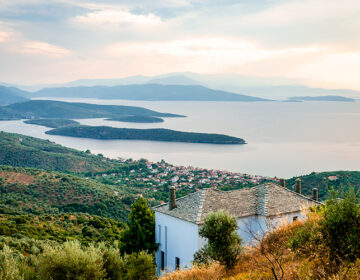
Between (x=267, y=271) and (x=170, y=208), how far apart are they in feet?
26.8

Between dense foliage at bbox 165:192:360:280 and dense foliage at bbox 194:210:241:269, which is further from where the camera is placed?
dense foliage at bbox 194:210:241:269

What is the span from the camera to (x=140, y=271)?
967 cm

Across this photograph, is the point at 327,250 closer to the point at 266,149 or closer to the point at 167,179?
the point at 167,179

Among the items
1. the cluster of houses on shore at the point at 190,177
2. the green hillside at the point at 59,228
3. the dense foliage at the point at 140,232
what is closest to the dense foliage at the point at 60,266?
the dense foliage at the point at 140,232

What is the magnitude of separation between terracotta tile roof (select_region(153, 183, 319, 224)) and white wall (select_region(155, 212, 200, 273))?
261 millimetres

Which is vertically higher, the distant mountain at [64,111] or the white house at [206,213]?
the distant mountain at [64,111]

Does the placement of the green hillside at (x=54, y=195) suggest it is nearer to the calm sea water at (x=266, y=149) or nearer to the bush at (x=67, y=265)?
the bush at (x=67, y=265)

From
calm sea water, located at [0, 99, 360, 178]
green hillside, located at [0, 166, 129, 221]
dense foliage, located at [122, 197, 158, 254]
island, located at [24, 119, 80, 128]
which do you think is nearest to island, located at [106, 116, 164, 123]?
calm sea water, located at [0, 99, 360, 178]

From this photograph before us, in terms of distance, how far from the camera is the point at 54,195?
32.7 meters

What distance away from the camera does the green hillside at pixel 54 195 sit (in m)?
29.8

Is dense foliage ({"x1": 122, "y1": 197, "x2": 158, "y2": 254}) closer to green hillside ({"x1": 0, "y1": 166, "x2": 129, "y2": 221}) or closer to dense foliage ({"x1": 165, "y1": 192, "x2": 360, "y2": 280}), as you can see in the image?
dense foliage ({"x1": 165, "y1": 192, "x2": 360, "y2": 280})

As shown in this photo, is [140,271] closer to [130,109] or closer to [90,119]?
[90,119]

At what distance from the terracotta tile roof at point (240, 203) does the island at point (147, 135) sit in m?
Answer: 83.9

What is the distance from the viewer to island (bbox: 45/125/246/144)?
333 feet
